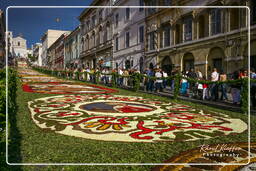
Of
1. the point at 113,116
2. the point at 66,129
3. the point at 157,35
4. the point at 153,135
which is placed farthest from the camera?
the point at 157,35

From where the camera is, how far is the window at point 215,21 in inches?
504

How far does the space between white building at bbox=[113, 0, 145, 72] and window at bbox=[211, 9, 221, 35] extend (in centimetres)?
862

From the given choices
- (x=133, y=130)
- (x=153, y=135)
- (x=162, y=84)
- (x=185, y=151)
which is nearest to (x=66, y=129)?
(x=133, y=130)

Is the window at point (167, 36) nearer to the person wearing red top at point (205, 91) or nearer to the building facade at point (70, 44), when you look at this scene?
the building facade at point (70, 44)

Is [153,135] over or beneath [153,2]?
beneath

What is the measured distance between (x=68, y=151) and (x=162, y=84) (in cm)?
960

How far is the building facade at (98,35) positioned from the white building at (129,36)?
1631 millimetres

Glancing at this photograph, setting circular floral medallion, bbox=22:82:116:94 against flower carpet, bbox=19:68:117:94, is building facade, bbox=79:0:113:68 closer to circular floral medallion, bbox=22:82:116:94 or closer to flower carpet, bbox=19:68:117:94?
flower carpet, bbox=19:68:117:94

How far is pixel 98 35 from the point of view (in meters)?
30.2

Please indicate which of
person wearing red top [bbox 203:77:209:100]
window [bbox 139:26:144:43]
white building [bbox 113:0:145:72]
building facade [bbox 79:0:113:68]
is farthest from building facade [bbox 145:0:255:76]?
building facade [bbox 79:0:113:68]

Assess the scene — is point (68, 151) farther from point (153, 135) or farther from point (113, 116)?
point (113, 116)

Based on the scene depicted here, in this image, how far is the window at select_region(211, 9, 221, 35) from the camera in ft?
42.0

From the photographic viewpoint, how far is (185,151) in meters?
2.76

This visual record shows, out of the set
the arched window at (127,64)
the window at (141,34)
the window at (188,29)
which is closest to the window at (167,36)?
the window at (188,29)
